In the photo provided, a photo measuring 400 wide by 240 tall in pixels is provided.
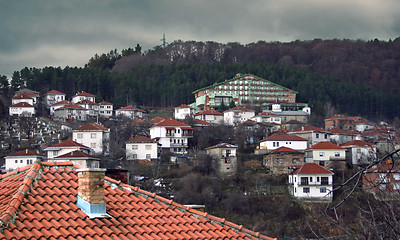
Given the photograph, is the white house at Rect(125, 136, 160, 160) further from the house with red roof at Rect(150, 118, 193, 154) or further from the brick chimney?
the brick chimney

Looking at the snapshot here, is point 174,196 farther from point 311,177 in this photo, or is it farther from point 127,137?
point 127,137

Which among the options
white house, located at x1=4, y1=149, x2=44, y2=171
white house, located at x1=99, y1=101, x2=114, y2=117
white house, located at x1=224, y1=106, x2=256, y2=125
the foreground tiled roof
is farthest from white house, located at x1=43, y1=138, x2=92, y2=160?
the foreground tiled roof

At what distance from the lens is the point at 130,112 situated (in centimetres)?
10106

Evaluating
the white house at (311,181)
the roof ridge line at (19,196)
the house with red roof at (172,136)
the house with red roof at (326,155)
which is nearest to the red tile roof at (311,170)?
the white house at (311,181)

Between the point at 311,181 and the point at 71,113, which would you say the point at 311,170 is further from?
the point at 71,113

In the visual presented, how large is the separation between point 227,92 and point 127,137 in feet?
123

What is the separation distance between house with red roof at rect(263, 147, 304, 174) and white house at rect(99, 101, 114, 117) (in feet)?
137

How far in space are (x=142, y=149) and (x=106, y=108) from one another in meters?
35.0

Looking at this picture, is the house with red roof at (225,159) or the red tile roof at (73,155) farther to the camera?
the house with red roof at (225,159)

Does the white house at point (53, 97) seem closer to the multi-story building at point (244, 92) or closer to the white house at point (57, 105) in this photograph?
the white house at point (57, 105)

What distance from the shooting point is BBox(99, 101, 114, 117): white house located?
340 ft

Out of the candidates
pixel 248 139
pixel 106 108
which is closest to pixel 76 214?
pixel 248 139

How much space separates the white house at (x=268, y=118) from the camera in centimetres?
9256

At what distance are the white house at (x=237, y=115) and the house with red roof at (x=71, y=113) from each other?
21.3 m
